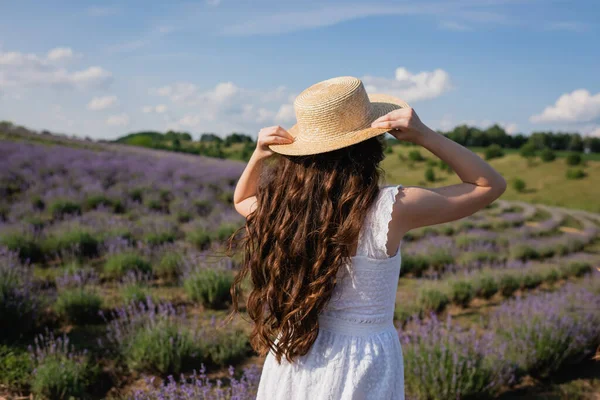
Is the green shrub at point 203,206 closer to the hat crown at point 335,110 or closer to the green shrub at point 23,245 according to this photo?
the green shrub at point 23,245

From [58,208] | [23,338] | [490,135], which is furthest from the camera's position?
[490,135]

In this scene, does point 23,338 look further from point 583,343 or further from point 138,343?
point 583,343

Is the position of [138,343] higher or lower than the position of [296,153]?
lower

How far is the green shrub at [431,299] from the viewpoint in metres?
5.08

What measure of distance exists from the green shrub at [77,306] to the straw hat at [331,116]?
3.28 m

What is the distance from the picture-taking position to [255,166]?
1.92 m

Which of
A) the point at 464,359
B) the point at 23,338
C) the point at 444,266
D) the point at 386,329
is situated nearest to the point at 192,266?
the point at 23,338

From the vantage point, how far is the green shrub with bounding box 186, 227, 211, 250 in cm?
706

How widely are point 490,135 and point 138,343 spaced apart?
4026 cm

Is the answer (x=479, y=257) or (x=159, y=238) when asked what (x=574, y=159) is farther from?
(x=159, y=238)

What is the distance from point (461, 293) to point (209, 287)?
287 centimetres

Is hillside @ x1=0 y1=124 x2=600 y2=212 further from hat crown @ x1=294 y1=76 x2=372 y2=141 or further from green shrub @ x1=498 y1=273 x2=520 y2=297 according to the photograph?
hat crown @ x1=294 y1=76 x2=372 y2=141

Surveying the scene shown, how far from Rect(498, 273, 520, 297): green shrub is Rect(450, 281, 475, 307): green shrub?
663mm

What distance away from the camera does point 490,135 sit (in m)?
39.5
